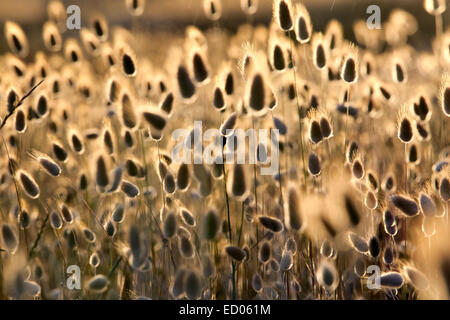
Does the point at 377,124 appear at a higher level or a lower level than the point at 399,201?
higher

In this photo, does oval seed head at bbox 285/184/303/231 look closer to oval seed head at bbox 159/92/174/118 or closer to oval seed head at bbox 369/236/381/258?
oval seed head at bbox 369/236/381/258

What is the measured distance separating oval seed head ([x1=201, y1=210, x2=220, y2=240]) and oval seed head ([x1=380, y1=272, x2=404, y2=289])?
15.7 inches

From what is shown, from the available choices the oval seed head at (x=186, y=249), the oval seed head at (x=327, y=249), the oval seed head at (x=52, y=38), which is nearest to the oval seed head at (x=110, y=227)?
the oval seed head at (x=186, y=249)

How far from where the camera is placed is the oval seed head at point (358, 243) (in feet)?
5.53

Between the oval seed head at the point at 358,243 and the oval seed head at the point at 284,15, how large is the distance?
66cm

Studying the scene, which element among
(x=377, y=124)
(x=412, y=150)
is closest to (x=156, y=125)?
(x=412, y=150)

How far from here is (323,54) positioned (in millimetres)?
2076

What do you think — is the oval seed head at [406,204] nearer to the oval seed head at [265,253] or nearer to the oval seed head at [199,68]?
the oval seed head at [265,253]

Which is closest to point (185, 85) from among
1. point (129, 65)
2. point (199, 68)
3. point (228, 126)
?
point (199, 68)

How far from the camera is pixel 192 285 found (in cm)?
156

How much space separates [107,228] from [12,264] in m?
0.28

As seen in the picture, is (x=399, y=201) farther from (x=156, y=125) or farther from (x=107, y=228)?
(x=107, y=228)

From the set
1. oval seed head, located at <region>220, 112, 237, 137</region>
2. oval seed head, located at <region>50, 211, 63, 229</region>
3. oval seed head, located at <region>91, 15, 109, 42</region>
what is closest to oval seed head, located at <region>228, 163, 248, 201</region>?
oval seed head, located at <region>220, 112, 237, 137</region>

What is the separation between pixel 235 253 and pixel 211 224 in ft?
0.29
